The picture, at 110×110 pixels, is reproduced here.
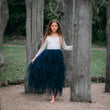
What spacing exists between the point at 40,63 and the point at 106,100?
177 centimetres

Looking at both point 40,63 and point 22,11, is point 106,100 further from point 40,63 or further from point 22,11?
point 22,11

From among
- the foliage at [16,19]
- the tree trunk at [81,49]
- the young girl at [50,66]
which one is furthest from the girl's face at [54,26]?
the foliage at [16,19]

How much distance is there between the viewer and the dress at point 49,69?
4711 millimetres

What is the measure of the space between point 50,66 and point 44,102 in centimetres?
82

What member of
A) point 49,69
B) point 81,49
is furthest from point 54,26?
point 49,69

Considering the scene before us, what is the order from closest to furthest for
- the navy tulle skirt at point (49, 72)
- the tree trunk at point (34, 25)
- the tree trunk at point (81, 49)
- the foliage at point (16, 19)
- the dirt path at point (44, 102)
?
the dirt path at point (44, 102) < the tree trunk at point (81, 49) < the navy tulle skirt at point (49, 72) < the tree trunk at point (34, 25) < the foliage at point (16, 19)

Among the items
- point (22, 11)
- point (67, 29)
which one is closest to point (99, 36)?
point (22, 11)

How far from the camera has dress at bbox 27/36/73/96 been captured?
4.71 meters

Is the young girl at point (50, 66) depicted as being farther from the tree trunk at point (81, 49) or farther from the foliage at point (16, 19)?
the foliage at point (16, 19)

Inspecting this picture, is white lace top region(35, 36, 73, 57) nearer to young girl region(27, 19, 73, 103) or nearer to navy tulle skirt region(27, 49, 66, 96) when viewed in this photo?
young girl region(27, 19, 73, 103)

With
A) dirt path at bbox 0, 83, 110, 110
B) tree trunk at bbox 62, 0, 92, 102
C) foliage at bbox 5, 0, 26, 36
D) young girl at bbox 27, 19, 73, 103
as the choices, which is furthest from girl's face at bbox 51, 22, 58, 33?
foliage at bbox 5, 0, 26, 36

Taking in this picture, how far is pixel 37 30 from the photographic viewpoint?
533cm

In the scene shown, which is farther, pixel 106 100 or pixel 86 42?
pixel 106 100

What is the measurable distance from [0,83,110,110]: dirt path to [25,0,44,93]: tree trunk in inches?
20.9
